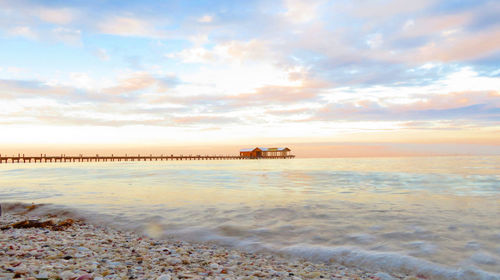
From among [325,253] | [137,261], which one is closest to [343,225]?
[325,253]

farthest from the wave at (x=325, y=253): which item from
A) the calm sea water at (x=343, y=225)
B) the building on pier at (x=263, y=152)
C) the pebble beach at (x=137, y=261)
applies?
the building on pier at (x=263, y=152)

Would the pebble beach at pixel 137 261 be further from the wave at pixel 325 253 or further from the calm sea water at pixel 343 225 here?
the calm sea water at pixel 343 225

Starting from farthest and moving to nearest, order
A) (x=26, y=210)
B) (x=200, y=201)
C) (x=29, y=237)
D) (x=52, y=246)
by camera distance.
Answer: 1. (x=200, y=201)
2. (x=26, y=210)
3. (x=29, y=237)
4. (x=52, y=246)

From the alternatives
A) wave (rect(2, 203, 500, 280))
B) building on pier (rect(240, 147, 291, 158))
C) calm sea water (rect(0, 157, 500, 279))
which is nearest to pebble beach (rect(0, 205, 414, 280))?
wave (rect(2, 203, 500, 280))

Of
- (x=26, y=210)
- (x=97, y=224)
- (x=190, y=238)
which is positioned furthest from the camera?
(x=26, y=210)

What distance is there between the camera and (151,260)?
4.79 metres

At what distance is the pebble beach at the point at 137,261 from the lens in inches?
155

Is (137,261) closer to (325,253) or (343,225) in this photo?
(325,253)

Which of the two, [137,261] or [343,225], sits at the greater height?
[137,261]

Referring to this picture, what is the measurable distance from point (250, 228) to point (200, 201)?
5.09 meters

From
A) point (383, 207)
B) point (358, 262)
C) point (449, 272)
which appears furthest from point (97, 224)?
point (383, 207)

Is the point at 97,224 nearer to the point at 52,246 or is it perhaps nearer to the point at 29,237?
the point at 29,237

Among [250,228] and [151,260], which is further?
[250,228]

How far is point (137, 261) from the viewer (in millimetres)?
4676
